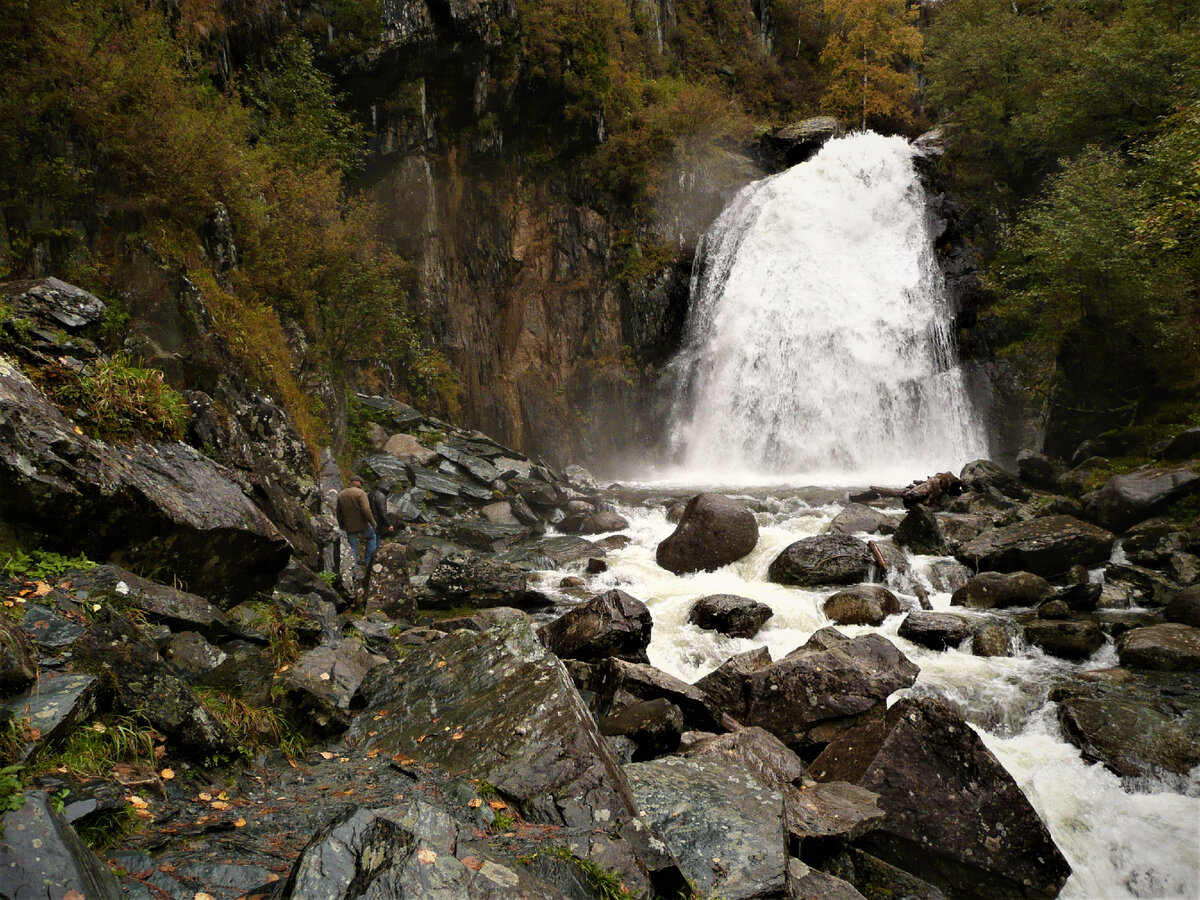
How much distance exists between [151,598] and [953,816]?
6.38 meters

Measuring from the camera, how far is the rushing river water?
5.11 m

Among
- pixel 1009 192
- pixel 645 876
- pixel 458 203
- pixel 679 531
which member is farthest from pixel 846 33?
pixel 645 876

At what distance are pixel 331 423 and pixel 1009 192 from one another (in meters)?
25.2

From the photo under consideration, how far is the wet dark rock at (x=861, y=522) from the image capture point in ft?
44.9

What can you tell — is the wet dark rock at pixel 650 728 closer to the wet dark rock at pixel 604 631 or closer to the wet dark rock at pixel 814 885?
the wet dark rock at pixel 814 885

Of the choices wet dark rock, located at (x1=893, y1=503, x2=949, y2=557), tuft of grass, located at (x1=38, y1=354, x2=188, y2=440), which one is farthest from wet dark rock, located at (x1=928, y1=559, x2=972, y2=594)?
tuft of grass, located at (x1=38, y1=354, x2=188, y2=440)

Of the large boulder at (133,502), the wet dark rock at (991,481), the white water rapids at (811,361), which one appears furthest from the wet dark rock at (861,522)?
the large boulder at (133,502)

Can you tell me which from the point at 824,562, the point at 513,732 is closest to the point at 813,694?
the point at 513,732

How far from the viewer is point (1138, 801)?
5582 millimetres

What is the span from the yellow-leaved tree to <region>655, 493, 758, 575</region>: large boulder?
2958 centimetres

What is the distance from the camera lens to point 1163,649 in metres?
7.83

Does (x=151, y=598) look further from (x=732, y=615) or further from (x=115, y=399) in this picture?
(x=732, y=615)

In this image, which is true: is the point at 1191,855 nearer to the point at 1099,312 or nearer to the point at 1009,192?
the point at 1099,312

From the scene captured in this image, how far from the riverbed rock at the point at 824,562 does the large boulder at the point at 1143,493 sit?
5.12 metres
